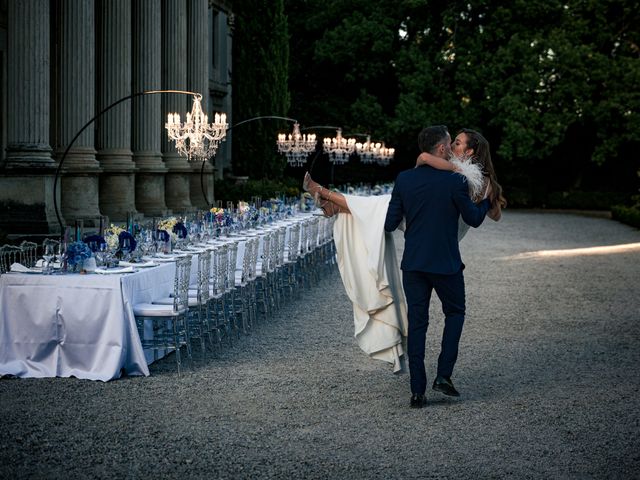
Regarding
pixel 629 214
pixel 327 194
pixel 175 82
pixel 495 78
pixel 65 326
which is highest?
pixel 495 78

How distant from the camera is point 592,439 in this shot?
7.61 m

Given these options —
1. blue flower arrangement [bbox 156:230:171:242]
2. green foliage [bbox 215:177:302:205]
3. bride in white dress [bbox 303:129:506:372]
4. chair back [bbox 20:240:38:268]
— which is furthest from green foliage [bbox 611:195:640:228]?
bride in white dress [bbox 303:129:506:372]

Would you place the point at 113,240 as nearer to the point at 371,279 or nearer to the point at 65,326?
the point at 65,326

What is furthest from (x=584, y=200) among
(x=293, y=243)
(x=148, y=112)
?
(x=293, y=243)

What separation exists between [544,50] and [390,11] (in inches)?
269

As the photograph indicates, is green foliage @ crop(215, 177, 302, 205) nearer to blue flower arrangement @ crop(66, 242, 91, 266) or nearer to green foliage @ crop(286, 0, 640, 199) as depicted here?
green foliage @ crop(286, 0, 640, 199)

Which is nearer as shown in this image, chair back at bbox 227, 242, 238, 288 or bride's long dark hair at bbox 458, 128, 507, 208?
bride's long dark hair at bbox 458, 128, 507, 208

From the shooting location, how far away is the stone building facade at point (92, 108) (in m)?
17.1

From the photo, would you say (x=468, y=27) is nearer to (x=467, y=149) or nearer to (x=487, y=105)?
(x=487, y=105)

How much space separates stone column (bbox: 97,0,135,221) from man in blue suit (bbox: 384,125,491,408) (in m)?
14.4

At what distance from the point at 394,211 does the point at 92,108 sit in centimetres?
1255

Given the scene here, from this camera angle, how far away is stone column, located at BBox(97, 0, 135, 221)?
866 inches

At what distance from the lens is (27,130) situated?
56.4 ft

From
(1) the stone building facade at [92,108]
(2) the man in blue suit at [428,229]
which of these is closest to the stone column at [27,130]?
(1) the stone building facade at [92,108]
